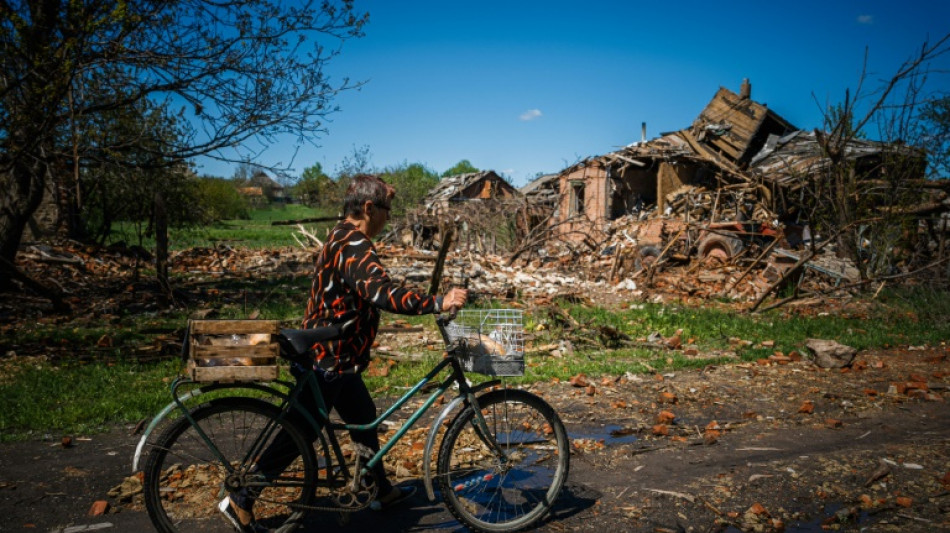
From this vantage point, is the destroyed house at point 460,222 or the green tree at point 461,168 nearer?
the destroyed house at point 460,222

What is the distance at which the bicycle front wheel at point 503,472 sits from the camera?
10.9ft

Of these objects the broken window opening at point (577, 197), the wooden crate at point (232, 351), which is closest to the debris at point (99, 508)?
the wooden crate at point (232, 351)

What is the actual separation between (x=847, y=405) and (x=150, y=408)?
7.45 meters

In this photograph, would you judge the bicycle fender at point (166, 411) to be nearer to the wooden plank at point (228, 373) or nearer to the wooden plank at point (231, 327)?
the wooden plank at point (228, 373)

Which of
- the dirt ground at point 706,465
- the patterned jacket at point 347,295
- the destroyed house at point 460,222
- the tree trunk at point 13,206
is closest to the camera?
the patterned jacket at point 347,295

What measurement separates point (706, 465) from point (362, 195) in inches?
135

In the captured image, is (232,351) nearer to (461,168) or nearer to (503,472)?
(503,472)

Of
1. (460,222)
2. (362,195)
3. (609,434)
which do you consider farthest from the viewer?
(460,222)

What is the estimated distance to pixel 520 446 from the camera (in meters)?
4.39

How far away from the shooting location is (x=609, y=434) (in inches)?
209

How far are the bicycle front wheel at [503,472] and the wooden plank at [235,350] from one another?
112cm

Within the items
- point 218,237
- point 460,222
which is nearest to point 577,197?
point 460,222

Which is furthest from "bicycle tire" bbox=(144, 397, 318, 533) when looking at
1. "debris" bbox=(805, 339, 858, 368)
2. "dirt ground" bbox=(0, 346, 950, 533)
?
"debris" bbox=(805, 339, 858, 368)

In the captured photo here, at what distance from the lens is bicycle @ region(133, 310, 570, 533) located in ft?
10.0
